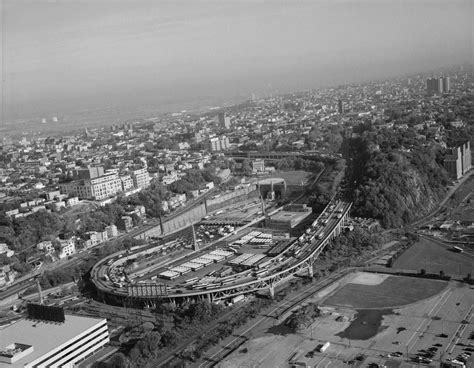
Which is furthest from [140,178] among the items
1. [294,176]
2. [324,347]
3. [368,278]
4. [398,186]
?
[324,347]

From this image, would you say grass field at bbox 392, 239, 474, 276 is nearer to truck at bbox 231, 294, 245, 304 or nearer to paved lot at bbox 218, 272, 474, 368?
paved lot at bbox 218, 272, 474, 368

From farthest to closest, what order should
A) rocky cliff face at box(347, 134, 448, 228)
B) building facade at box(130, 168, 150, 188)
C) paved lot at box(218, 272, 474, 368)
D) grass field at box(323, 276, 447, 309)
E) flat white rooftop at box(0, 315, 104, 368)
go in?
building facade at box(130, 168, 150, 188)
rocky cliff face at box(347, 134, 448, 228)
grass field at box(323, 276, 447, 309)
flat white rooftop at box(0, 315, 104, 368)
paved lot at box(218, 272, 474, 368)

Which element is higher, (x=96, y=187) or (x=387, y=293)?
(x=96, y=187)

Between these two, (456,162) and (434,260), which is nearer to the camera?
(434,260)

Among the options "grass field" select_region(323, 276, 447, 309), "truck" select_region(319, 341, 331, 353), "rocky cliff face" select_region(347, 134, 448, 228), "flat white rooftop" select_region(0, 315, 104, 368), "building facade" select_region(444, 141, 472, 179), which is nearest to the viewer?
"truck" select_region(319, 341, 331, 353)

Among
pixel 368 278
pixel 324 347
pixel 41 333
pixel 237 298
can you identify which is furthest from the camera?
pixel 368 278

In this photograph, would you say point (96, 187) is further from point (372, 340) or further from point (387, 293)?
point (372, 340)

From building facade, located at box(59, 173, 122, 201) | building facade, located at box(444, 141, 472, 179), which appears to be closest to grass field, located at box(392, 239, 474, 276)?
building facade, located at box(444, 141, 472, 179)

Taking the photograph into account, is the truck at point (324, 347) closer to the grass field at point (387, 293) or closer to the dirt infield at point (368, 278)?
the grass field at point (387, 293)

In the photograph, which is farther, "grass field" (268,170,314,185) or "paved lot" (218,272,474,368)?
"grass field" (268,170,314,185)
